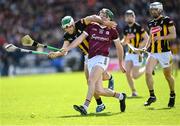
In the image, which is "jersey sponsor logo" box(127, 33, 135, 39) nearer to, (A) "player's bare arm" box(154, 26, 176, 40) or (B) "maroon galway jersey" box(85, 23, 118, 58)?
(A) "player's bare arm" box(154, 26, 176, 40)

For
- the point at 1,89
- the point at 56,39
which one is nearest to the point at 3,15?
the point at 56,39

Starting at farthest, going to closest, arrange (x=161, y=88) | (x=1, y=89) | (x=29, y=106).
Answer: (x=1, y=89) < (x=161, y=88) < (x=29, y=106)

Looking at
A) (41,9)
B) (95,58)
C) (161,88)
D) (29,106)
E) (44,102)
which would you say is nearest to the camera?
(95,58)

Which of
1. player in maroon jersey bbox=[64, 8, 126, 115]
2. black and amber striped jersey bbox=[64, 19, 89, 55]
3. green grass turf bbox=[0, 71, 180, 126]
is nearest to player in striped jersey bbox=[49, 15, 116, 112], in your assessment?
black and amber striped jersey bbox=[64, 19, 89, 55]

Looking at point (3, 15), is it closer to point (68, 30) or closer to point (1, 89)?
point (1, 89)

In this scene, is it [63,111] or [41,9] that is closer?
[63,111]

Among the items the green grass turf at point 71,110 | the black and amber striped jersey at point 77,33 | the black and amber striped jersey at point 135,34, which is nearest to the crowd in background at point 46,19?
the green grass turf at point 71,110

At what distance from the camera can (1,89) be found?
25.0m

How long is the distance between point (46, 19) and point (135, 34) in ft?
68.0

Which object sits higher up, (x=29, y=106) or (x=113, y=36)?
(x=113, y=36)

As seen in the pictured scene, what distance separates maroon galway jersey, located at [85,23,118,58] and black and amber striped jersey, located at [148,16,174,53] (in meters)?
1.73

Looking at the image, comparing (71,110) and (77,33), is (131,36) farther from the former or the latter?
(77,33)

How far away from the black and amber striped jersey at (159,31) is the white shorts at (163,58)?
0.27 feet

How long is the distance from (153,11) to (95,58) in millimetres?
2284
